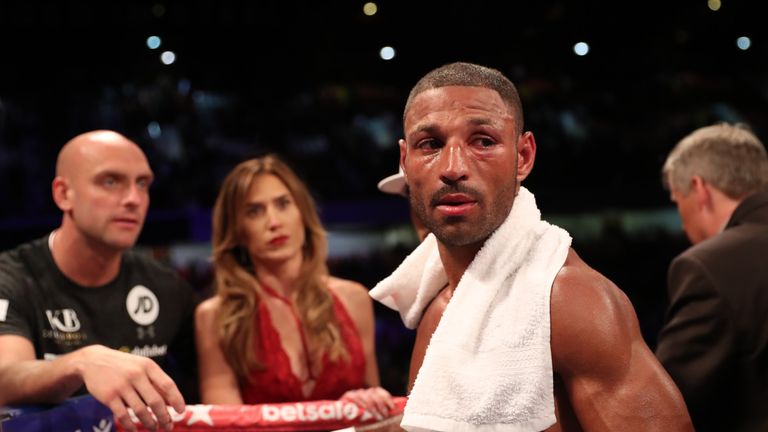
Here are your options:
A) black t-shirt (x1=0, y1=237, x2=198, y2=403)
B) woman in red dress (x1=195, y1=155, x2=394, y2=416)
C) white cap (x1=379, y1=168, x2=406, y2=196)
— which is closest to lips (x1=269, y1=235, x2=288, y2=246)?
woman in red dress (x1=195, y1=155, x2=394, y2=416)

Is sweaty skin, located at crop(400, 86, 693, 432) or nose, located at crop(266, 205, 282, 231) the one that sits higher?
nose, located at crop(266, 205, 282, 231)

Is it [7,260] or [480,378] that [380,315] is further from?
[480,378]

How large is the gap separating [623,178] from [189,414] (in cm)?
390

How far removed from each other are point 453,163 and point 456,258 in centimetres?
18

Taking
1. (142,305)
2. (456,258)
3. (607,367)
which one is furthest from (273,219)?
(607,367)

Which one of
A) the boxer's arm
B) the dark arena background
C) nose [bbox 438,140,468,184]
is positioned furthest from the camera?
the dark arena background

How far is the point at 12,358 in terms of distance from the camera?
5.68 ft

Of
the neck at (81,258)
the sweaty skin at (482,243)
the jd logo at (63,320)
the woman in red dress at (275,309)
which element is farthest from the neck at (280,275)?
the sweaty skin at (482,243)

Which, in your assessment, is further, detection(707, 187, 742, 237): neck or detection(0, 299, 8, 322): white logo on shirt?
detection(707, 187, 742, 237): neck

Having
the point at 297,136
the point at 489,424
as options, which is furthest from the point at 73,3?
the point at 489,424

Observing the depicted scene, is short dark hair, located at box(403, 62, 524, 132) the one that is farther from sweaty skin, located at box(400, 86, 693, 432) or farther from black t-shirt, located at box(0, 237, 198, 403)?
black t-shirt, located at box(0, 237, 198, 403)

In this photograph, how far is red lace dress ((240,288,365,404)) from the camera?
2184 mm

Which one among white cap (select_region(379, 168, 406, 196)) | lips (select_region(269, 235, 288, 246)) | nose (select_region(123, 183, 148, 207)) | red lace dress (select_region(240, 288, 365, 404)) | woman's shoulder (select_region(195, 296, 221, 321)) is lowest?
red lace dress (select_region(240, 288, 365, 404))

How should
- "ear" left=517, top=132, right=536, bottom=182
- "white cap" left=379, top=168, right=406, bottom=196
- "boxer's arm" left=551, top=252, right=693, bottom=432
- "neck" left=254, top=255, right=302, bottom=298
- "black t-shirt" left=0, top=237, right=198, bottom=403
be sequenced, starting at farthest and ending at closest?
"neck" left=254, top=255, right=302, bottom=298
"black t-shirt" left=0, top=237, right=198, bottom=403
"white cap" left=379, top=168, right=406, bottom=196
"ear" left=517, top=132, right=536, bottom=182
"boxer's arm" left=551, top=252, right=693, bottom=432
